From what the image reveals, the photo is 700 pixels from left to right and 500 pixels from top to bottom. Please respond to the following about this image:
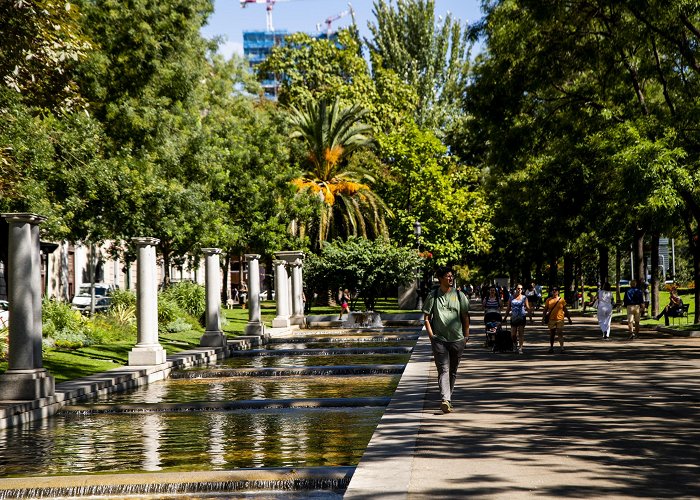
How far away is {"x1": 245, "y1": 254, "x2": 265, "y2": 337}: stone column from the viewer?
3481cm

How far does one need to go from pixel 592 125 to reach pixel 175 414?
1895 cm

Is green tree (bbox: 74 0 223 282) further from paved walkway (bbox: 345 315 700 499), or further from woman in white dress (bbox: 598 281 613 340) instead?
paved walkway (bbox: 345 315 700 499)

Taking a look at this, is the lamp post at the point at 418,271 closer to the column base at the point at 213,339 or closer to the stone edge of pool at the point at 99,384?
the column base at the point at 213,339

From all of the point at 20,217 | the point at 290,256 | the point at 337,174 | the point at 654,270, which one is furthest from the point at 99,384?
the point at 337,174

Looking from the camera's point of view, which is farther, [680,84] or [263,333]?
[263,333]

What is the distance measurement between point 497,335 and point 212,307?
29.6 ft

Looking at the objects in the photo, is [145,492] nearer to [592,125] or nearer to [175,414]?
[175,414]

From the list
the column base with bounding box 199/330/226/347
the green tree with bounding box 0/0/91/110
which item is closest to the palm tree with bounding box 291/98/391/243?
the column base with bounding box 199/330/226/347

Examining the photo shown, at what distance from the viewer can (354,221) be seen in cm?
5144

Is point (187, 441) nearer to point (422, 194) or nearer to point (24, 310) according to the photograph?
point (24, 310)

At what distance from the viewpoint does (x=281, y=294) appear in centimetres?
4041

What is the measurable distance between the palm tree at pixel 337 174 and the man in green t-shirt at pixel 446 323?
37.8 m

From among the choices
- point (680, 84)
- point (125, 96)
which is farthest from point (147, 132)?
point (680, 84)

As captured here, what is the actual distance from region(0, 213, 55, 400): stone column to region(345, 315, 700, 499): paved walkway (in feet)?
20.0
